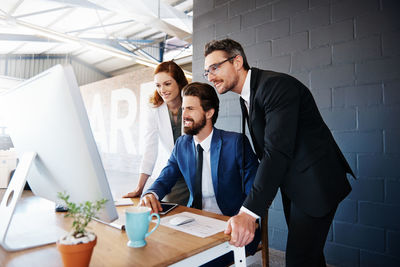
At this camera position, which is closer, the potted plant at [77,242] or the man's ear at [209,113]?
the potted plant at [77,242]

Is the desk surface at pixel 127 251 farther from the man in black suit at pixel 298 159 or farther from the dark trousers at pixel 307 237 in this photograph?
the dark trousers at pixel 307 237

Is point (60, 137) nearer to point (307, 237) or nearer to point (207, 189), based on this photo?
point (207, 189)

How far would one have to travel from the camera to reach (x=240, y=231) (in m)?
0.86

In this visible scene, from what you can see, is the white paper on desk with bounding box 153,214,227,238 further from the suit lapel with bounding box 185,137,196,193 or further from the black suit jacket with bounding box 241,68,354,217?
the suit lapel with bounding box 185,137,196,193

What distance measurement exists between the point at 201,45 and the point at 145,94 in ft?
15.1

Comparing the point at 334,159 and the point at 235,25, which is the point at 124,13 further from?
the point at 334,159

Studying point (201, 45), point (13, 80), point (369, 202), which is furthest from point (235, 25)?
point (13, 80)

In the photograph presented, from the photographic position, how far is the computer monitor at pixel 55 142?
61 cm

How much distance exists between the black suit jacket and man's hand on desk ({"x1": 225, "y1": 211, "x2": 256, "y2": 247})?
0.77ft

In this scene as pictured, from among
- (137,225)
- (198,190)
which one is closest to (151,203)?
(198,190)

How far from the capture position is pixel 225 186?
1.41 meters

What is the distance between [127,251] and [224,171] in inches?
30.4

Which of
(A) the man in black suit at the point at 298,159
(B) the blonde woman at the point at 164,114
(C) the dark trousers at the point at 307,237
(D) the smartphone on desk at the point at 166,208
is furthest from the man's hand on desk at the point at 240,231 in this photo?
(B) the blonde woman at the point at 164,114

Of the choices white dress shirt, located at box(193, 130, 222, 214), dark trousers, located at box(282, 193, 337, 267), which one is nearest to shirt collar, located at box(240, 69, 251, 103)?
white dress shirt, located at box(193, 130, 222, 214)
